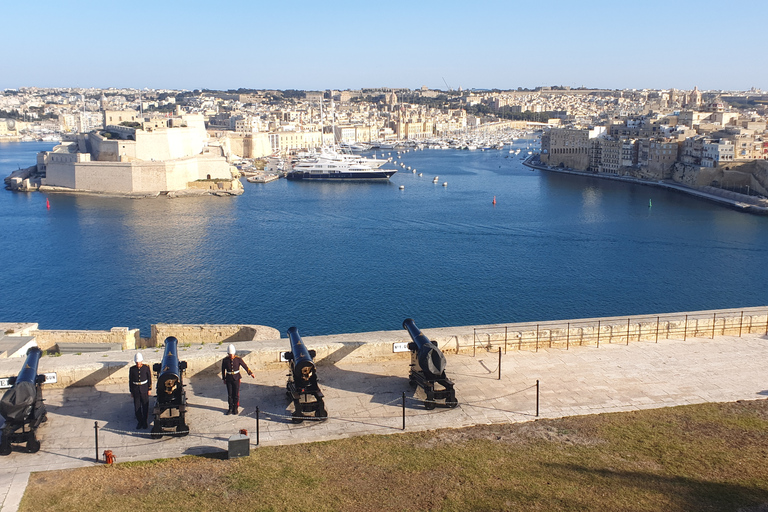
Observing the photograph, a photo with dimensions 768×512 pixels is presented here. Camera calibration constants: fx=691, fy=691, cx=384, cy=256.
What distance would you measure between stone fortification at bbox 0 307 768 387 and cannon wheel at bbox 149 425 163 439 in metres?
0.85

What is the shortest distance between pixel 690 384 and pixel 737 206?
25.5 meters

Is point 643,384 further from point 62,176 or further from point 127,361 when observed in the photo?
point 62,176

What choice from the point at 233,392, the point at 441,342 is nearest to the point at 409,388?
the point at 441,342

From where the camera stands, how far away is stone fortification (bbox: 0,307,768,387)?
4527mm

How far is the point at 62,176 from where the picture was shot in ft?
108

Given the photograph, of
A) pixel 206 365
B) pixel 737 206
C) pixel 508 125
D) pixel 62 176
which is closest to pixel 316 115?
pixel 508 125

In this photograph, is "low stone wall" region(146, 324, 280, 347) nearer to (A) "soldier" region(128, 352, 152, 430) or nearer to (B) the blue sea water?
(A) "soldier" region(128, 352, 152, 430)

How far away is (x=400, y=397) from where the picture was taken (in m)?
4.37

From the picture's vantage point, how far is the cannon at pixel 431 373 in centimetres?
412

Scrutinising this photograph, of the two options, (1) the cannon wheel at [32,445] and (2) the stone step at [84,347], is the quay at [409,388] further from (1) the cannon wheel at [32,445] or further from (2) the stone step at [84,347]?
(2) the stone step at [84,347]

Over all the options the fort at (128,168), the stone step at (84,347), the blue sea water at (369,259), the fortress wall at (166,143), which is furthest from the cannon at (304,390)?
the fortress wall at (166,143)

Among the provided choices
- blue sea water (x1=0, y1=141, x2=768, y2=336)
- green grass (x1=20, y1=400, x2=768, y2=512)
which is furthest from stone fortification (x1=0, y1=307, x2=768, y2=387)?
blue sea water (x1=0, y1=141, x2=768, y2=336)

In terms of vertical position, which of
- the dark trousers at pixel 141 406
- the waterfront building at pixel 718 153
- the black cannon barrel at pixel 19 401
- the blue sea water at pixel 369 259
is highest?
the waterfront building at pixel 718 153

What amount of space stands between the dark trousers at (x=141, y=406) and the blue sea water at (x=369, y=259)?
7.40 metres
